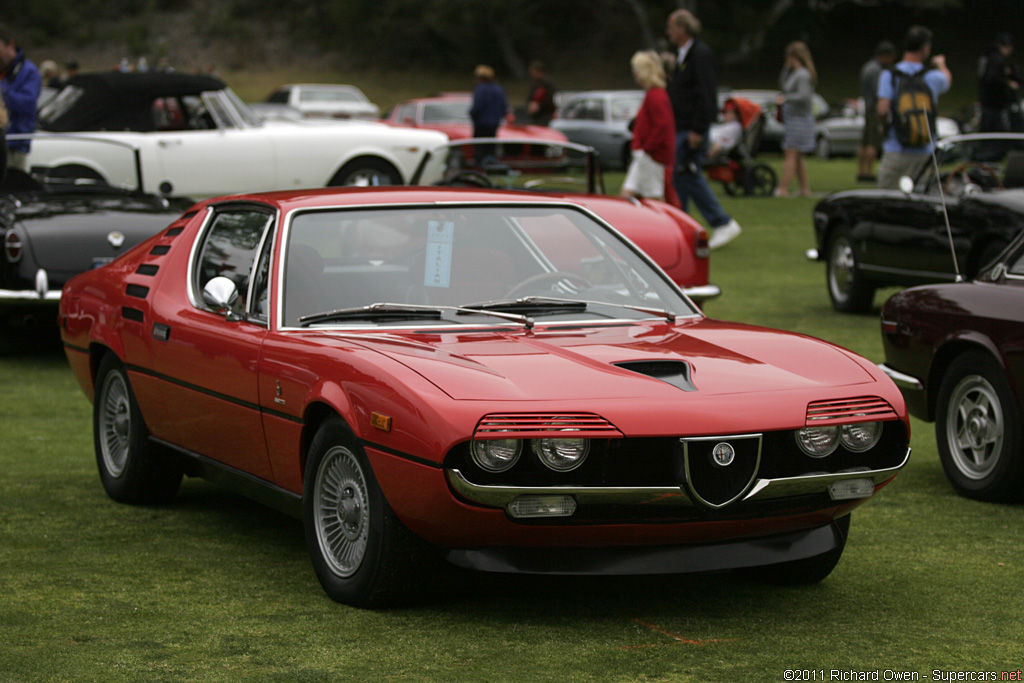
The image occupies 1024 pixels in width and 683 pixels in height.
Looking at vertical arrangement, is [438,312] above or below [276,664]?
above

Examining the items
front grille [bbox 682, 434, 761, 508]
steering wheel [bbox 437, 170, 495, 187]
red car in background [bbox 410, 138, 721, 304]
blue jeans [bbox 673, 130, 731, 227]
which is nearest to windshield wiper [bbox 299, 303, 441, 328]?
front grille [bbox 682, 434, 761, 508]

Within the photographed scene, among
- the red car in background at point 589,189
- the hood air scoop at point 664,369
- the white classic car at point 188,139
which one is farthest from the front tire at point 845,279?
the hood air scoop at point 664,369

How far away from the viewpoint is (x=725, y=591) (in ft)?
15.5

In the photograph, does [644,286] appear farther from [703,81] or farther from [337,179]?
[337,179]

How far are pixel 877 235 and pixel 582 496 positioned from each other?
7.61 metres

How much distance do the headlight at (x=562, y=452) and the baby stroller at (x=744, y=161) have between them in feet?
57.4

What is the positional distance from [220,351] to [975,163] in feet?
23.5

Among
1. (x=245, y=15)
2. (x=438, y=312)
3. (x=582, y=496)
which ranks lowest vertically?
(x=582, y=496)

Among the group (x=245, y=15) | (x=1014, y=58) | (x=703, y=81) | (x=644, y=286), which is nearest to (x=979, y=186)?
(x=703, y=81)

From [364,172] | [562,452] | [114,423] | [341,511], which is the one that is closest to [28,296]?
[114,423]

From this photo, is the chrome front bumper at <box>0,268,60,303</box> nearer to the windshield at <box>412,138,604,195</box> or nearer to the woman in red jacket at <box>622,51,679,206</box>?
the windshield at <box>412,138,604,195</box>

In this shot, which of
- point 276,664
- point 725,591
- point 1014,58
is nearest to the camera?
point 276,664

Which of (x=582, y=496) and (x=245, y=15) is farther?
(x=245, y=15)

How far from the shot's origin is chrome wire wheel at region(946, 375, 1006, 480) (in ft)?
19.5
